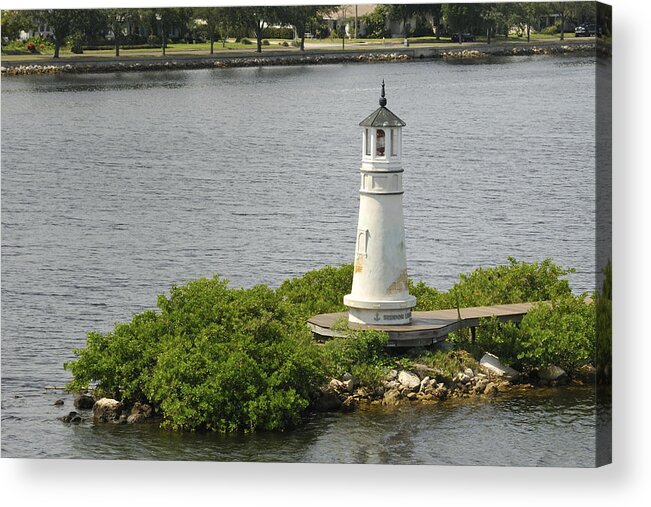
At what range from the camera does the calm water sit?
33219mm

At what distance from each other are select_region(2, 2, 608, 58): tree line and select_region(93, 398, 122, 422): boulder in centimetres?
628

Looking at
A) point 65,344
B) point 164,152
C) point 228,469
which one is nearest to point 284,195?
point 164,152

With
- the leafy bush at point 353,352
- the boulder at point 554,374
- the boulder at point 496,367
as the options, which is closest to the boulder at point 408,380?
the leafy bush at point 353,352

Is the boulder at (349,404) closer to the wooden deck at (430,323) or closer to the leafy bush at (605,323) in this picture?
the wooden deck at (430,323)

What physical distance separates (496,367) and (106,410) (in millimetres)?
6970

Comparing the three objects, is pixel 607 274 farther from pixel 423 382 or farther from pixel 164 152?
pixel 164 152

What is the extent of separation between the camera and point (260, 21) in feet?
113

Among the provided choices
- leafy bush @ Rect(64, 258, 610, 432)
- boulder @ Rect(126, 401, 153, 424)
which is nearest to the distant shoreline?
leafy bush @ Rect(64, 258, 610, 432)

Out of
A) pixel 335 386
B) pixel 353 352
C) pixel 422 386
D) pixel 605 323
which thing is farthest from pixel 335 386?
pixel 605 323

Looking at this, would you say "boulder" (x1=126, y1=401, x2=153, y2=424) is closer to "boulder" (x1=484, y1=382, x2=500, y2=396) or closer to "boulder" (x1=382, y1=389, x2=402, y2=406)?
"boulder" (x1=382, y1=389, x2=402, y2=406)

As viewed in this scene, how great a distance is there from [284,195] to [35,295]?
5.43m

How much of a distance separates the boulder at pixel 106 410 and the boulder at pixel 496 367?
653 cm

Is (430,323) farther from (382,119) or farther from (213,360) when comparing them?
(213,360)

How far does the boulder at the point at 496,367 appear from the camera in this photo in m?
35.2
